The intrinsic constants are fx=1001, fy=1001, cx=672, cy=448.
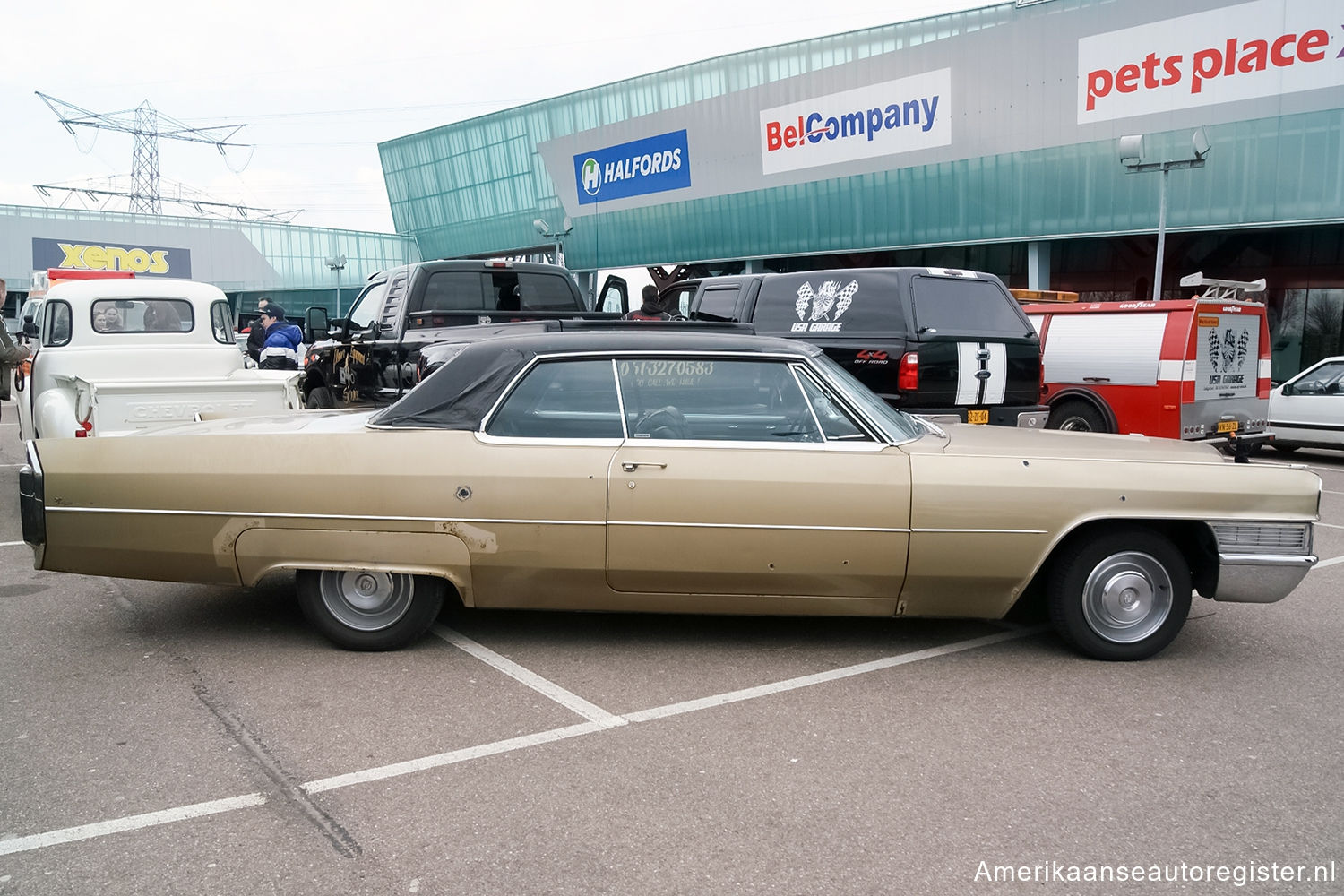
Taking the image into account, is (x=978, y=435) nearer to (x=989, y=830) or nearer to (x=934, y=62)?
(x=989, y=830)

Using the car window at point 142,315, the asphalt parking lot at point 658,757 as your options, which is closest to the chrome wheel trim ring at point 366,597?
the asphalt parking lot at point 658,757

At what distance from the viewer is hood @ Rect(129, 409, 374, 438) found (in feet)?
15.2

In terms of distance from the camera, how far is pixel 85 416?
7.45m

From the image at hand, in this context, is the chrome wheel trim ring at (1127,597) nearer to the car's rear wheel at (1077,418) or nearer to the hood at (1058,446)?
the hood at (1058,446)

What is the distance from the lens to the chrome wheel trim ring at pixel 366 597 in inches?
179

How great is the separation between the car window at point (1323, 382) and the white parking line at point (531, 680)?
11.9 meters

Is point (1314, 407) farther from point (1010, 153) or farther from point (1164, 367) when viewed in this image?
point (1010, 153)

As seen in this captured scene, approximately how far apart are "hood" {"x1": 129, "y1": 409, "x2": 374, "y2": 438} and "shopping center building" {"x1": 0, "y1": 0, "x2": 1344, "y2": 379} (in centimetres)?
1495

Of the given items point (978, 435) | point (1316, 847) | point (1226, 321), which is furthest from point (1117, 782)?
point (1226, 321)

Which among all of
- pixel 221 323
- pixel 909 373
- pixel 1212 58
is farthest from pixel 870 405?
pixel 1212 58

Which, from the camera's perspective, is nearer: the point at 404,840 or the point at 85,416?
the point at 404,840

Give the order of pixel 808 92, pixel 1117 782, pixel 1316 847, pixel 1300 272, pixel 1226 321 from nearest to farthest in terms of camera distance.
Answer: pixel 1316 847 → pixel 1117 782 → pixel 1226 321 → pixel 1300 272 → pixel 808 92

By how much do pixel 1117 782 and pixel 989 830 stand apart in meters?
0.64

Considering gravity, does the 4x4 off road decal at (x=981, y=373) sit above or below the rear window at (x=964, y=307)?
below
